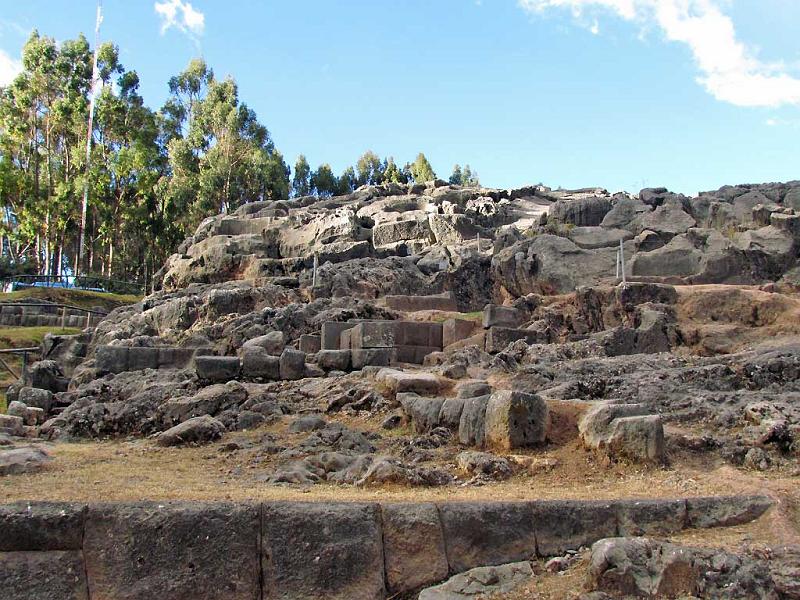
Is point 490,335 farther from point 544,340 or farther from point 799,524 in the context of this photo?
point 799,524

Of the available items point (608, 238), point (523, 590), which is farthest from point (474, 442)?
point (608, 238)

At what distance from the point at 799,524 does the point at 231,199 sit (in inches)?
2337

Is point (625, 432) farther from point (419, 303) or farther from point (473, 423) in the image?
point (419, 303)

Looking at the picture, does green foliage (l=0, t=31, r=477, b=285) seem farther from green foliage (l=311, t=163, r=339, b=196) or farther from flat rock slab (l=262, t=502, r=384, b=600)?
flat rock slab (l=262, t=502, r=384, b=600)

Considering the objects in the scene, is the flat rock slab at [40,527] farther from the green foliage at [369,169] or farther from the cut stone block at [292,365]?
the green foliage at [369,169]

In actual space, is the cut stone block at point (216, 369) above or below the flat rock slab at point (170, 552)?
above

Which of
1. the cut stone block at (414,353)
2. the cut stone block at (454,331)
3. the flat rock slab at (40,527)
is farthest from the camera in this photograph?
the cut stone block at (454,331)

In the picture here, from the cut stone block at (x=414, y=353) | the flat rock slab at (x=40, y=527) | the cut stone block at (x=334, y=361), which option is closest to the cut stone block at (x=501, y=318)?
the cut stone block at (x=414, y=353)

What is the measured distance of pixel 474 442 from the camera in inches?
420

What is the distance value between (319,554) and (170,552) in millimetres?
1146

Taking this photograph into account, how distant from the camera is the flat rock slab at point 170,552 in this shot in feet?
19.4

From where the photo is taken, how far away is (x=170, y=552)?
599 centimetres

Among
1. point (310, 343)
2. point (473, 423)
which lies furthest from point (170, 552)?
point (310, 343)

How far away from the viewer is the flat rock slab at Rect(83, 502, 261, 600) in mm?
5906
